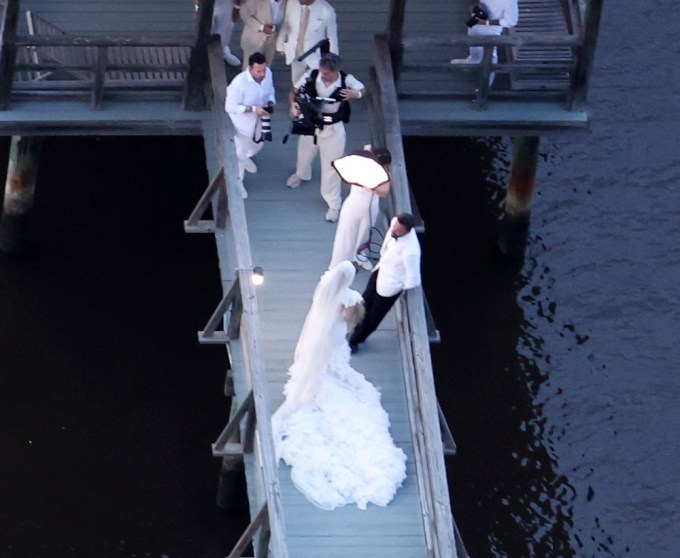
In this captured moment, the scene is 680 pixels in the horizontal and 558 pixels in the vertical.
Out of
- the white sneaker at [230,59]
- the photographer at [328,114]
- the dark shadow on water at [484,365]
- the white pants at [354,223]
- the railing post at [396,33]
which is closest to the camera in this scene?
the white pants at [354,223]

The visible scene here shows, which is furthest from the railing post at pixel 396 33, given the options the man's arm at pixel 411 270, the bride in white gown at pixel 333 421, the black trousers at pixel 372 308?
the bride in white gown at pixel 333 421

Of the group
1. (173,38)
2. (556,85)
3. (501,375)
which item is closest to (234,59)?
(173,38)

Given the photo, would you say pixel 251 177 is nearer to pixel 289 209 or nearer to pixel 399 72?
pixel 289 209

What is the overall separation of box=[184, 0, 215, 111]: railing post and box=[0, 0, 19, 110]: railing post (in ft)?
6.33

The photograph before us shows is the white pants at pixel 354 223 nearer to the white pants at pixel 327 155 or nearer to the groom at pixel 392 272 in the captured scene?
the groom at pixel 392 272

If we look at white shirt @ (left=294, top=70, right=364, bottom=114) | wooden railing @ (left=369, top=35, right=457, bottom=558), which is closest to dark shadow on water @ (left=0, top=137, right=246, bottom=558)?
wooden railing @ (left=369, top=35, right=457, bottom=558)

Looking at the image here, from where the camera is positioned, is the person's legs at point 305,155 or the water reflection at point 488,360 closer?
the person's legs at point 305,155

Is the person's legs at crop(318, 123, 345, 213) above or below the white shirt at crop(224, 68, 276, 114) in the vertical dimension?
below

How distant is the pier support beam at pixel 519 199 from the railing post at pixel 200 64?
5164 millimetres

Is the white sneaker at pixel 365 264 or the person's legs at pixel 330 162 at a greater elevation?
the person's legs at pixel 330 162

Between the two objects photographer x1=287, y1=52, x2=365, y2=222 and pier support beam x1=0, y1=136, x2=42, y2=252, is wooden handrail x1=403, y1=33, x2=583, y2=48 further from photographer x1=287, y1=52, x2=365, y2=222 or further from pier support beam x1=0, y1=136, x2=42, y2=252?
Result: pier support beam x1=0, y1=136, x2=42, y2=252

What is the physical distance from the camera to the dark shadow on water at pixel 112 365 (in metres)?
21.0

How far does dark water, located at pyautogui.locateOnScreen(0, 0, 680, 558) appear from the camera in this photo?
21.2 metres

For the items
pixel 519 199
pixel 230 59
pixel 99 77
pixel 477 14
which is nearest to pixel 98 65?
pixel 99 77
